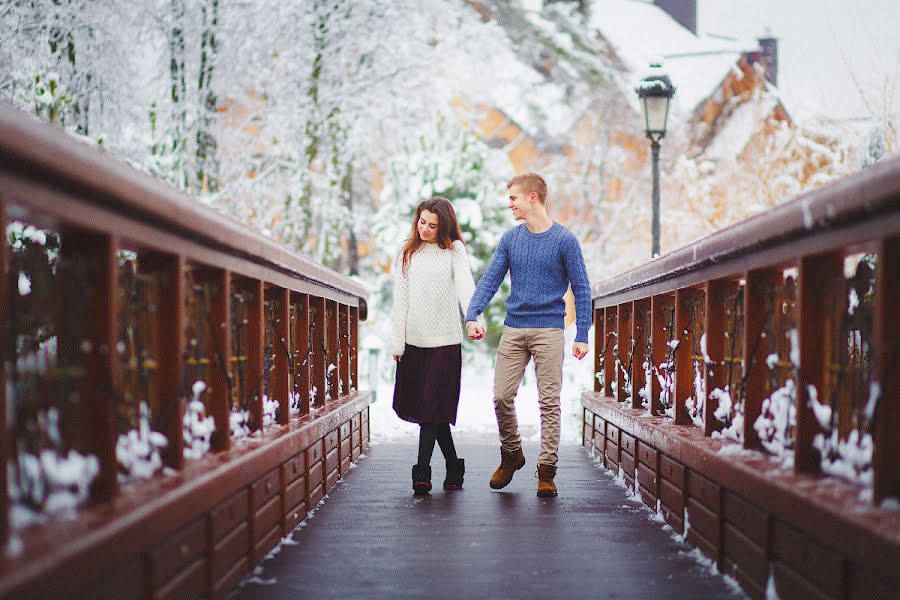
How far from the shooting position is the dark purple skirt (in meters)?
6.32

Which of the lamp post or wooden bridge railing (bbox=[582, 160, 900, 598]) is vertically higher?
the lamp post

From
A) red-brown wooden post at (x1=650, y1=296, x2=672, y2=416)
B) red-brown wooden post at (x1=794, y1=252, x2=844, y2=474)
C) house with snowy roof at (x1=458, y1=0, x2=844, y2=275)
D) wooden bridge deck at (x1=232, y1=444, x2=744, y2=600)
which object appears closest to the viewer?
red-brown wooden post at (x1=794, y1=252, x2=844, y2=474)

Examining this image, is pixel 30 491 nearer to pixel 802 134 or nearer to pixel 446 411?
pixel 446 411

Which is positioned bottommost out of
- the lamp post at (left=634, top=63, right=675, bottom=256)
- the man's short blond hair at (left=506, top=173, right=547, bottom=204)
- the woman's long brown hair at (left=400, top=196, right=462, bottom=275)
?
the woman's long brown hair at (left=400, top=196, right=462, bottom=275)

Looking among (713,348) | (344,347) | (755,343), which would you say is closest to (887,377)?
(755,343)

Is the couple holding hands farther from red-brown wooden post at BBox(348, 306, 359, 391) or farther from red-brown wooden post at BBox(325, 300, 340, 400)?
red-brown wooden post at BBox(348, 306, 359, 391)

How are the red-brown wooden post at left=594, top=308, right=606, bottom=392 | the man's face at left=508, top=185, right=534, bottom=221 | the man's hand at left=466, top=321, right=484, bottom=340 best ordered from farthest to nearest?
the red-brown wooden post at left=594, top=308, right=606, bottom=392 → the man's face at left=508, top=185, right=534, bottom=221 → the man's hand at left=466, top=321, right=484, bottom=340

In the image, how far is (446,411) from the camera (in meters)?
6.33

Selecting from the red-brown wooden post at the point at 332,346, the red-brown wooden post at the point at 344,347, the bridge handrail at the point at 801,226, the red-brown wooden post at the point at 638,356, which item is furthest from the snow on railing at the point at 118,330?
the red-brown wooden post at the point at 344,347

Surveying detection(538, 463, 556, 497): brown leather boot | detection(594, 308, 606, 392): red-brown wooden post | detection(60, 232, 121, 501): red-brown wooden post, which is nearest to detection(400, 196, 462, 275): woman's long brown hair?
detection(538, 463, 556, 497): brown leather boot

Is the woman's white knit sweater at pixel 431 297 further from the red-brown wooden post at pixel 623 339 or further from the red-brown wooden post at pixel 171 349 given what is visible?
the red-brown wooden post at pixel 171 349

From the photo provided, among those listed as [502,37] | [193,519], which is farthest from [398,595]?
[502,37]

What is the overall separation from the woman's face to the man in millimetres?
428

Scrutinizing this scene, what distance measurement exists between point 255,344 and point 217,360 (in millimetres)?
669
